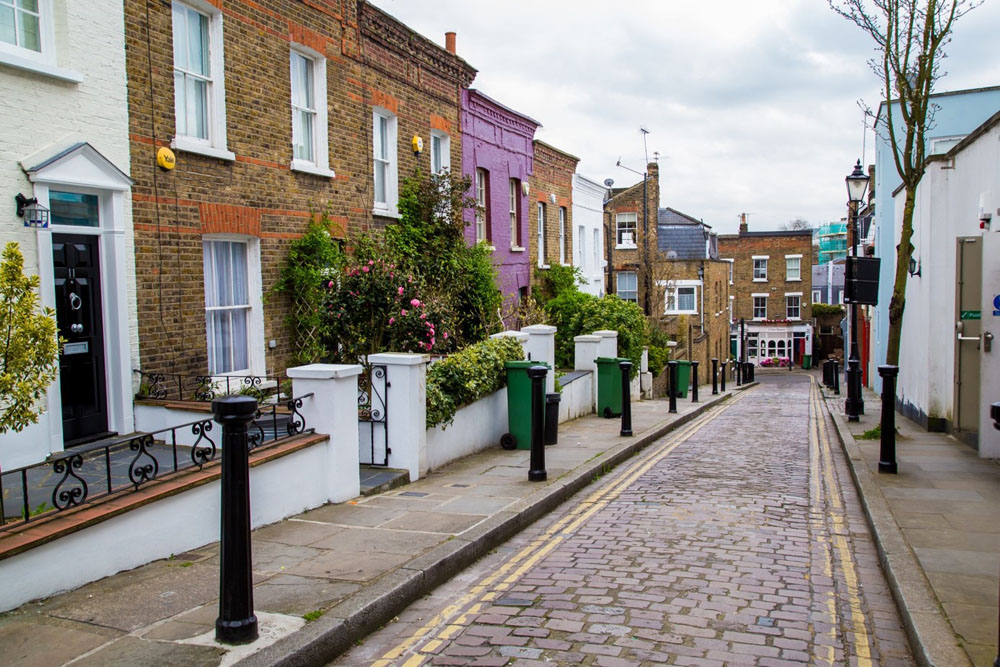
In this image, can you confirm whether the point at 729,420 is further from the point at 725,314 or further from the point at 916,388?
the point at 725,314

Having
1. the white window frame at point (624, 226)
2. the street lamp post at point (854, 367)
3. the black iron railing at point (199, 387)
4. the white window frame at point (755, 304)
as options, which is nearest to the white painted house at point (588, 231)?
the street lamp post at point (854, 367)

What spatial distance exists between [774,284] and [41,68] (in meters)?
55.8

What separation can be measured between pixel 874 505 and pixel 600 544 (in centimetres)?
292

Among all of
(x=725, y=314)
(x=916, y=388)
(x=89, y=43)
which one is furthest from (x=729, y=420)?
(x=725, y=314)

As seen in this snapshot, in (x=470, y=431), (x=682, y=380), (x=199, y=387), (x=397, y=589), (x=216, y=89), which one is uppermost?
(x=216, y=89)

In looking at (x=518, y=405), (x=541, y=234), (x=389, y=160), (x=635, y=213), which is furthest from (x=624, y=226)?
(x=518, y=405)

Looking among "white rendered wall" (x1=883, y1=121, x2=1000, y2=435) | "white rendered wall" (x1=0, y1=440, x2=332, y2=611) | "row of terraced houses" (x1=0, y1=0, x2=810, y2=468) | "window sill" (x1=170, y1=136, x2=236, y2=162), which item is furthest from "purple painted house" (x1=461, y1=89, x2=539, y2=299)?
"white rendered wall" (x1=0, y1=440, x2=332, y2=611)

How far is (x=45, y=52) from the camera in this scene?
320 inches

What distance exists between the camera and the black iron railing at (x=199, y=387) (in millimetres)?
9305

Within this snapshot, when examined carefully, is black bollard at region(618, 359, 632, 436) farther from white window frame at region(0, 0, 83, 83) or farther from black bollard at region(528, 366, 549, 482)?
white window frame at region(0, 0, 83, 83)

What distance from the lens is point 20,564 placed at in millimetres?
4961

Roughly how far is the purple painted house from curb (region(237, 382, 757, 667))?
A: 1056cm

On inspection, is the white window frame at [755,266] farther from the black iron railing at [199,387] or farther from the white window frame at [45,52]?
the white window frame at [45,52]

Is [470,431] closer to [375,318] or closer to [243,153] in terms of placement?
[375,318]
